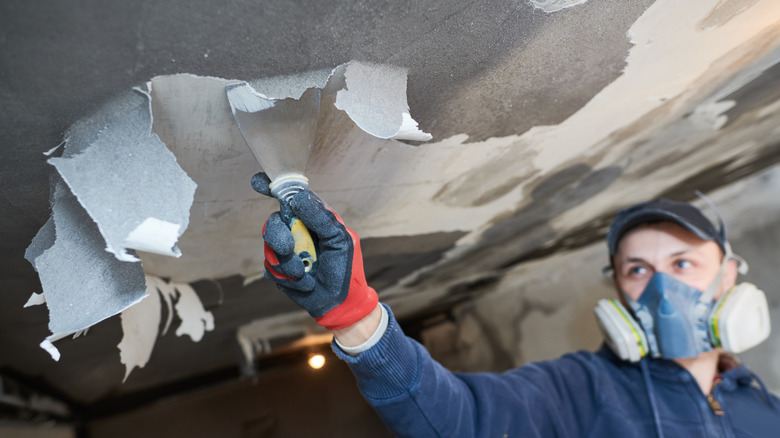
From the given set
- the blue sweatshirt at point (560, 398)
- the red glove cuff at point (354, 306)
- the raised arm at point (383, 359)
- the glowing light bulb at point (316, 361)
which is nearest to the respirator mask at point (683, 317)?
the blue sweatshirt at point (560, 398)

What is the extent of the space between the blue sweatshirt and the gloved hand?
143 mm

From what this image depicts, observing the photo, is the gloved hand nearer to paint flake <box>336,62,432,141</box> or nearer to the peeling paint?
paint flake <box>336,62,432,141</box>

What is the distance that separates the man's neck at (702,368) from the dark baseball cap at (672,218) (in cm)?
39

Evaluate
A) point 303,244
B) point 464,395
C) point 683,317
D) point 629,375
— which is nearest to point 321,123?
point 303,244

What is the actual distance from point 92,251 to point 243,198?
1.42ft

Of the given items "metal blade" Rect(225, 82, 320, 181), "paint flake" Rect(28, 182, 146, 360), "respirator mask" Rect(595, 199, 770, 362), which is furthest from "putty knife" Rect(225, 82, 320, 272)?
"respirator mask" Rect(595, 199, 770, 362)

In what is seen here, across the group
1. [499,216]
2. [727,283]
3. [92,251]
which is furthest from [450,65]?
[727,283]

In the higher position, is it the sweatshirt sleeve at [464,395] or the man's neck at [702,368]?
the sweatshirt sleeve at [464,395]

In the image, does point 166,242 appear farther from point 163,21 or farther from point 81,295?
point 163,21

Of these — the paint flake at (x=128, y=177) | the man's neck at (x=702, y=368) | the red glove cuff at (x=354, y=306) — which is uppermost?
the paint flake at (x=128, y=177)

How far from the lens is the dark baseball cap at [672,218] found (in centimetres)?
179

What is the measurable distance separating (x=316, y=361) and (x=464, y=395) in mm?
3381

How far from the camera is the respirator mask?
1.69 m

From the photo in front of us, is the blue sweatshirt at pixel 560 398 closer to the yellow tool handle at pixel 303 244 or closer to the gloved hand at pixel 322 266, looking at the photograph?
the gloved hand at pixel 322 266
